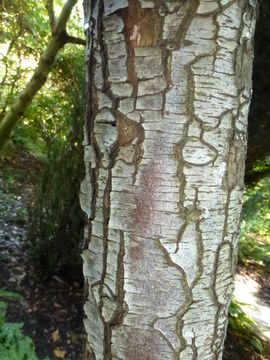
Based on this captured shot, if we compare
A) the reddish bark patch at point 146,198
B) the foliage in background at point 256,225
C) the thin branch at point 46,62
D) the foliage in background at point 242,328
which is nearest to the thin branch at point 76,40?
the thin branch at point 46,62

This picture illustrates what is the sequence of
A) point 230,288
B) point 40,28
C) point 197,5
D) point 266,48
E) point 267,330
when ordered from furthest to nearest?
point 40,28 → point 267,330 → point 266,48 → point 230,288 → point 197,5

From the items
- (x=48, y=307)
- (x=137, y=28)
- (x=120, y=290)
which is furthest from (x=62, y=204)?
(x=137, y=28)

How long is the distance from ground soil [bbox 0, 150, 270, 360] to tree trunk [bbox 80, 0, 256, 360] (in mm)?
2003

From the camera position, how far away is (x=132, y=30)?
0.62m

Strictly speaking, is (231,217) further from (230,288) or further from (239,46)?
(239,46)

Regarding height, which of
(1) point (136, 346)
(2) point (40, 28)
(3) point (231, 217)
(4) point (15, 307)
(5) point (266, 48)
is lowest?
(4) point (15, 307)

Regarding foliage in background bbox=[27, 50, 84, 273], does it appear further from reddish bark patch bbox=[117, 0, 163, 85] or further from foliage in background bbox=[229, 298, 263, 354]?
reddish bark patch bbox=[117, 0, 163, 85]

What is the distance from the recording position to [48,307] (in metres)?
2.66

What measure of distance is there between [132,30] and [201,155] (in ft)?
0.90

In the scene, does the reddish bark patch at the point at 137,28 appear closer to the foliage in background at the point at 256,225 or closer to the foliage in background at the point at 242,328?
the foliage in background at the point at 256,225

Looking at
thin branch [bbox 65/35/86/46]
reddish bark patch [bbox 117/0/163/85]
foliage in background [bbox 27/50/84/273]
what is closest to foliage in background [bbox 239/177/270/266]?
foliage in background [bbox 27/50/84/273]

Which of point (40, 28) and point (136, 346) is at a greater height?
point (40, 28)

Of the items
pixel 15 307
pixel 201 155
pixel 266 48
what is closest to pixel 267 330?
pixel 15 307

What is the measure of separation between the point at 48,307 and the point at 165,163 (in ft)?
8.05
